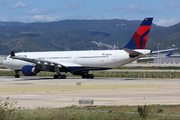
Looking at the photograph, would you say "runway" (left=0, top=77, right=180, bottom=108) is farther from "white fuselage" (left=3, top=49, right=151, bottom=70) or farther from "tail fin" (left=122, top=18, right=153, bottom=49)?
"white fuselage" (left=3, top=49, right=151, bottom=70)

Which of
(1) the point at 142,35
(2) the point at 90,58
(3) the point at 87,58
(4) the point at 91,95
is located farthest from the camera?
(3) the point at 87,58

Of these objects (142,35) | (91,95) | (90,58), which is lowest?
(91,95)

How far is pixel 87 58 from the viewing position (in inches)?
2185

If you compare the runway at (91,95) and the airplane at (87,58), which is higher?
the airplane at (87,58)

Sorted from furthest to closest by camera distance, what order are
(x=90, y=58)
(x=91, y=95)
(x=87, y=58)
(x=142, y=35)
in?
(x=87, y=58) < (x=90, y=58) < (x=142, y=35) < (x=91, y=95)

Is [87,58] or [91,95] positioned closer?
[91,95]

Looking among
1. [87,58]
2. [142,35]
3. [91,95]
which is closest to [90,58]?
[87,58]

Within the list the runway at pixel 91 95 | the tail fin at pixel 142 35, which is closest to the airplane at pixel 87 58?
the tail fin at pixel 142 35

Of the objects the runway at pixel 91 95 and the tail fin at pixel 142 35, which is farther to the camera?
the tail fin at pixel 142 35

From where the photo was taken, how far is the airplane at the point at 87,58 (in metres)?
51.8

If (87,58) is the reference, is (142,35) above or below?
above

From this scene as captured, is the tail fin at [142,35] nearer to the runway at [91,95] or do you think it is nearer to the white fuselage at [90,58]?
the white fuselage at [90,58]

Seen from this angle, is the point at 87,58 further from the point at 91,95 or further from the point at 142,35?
the point at 91,95

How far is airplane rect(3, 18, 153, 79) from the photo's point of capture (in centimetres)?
5175
